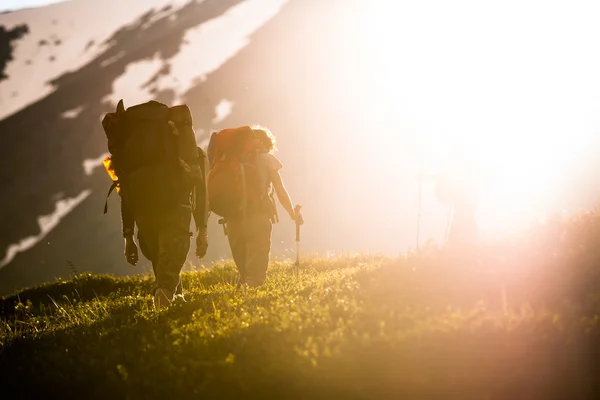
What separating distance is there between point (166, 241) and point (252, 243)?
7.21 ft

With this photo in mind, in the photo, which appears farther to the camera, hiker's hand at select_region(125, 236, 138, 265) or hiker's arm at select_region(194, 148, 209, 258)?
hiker's arm at select_region(194, 148, 209, 258)

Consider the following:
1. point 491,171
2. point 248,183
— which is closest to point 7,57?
point 491,171

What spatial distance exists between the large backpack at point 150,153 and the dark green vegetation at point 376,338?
1464mm

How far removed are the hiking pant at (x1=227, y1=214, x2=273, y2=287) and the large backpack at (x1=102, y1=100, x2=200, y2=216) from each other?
2048 millimetres

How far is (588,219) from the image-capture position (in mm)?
6555

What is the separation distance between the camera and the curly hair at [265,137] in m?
10.2

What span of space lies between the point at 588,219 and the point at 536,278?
4.55ft

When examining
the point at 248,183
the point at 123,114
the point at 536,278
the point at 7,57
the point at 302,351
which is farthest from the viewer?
the point at 7,57

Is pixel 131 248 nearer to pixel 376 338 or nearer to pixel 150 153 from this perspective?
pixel 150 153

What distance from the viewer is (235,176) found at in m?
9.88

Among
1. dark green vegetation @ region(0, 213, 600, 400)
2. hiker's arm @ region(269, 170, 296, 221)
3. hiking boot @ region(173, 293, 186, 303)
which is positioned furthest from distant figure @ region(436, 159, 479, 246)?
dark green vegetation @ region(0, 213, 600, 400)

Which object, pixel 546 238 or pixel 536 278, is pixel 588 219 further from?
pixel 536 278

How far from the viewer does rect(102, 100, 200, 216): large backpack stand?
7957mm

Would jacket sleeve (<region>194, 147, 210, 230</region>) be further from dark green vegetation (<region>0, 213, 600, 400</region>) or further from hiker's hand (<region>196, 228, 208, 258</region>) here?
dark green vegetation (<region>0, 213, 600, 400</region>)
